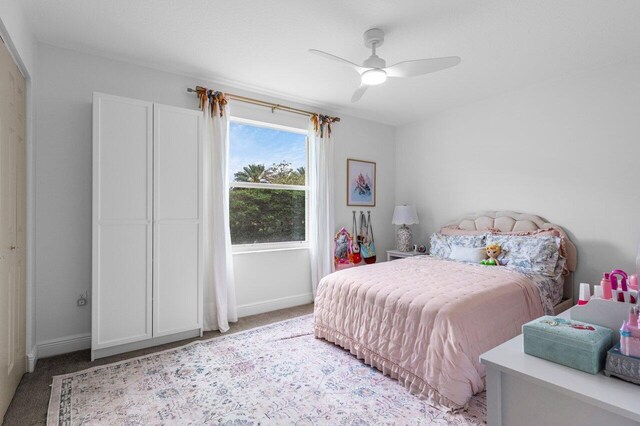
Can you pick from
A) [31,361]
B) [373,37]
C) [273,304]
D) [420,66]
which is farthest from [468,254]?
[31,361]

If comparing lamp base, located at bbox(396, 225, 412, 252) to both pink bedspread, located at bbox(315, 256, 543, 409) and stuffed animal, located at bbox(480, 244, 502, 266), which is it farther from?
pink bedspread, located at bbox(315, 256, 543, 409)

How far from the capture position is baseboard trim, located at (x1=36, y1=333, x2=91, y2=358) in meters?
2.67

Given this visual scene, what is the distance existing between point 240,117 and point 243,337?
2.37m

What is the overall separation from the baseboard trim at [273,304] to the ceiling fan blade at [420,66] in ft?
9.19

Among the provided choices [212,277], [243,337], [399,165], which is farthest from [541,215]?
[212,277]

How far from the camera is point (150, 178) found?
286 centimetres

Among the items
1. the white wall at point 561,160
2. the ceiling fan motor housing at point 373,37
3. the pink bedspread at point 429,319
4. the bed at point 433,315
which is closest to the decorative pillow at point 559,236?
the bed at point 433,315

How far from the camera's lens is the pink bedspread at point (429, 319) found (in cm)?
201

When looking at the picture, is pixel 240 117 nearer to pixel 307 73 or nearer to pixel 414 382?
pixel 307 73

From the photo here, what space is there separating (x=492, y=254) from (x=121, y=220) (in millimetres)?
3569

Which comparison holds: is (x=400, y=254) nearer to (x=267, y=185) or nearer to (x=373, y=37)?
(x=267, y=185)

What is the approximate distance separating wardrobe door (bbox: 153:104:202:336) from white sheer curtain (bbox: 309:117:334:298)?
156 centimetres

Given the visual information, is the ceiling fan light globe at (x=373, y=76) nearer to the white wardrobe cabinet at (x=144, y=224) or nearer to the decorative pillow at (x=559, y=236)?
the white wardrobe cabinet at (x=144, y=224)

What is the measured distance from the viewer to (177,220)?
3.01 m
